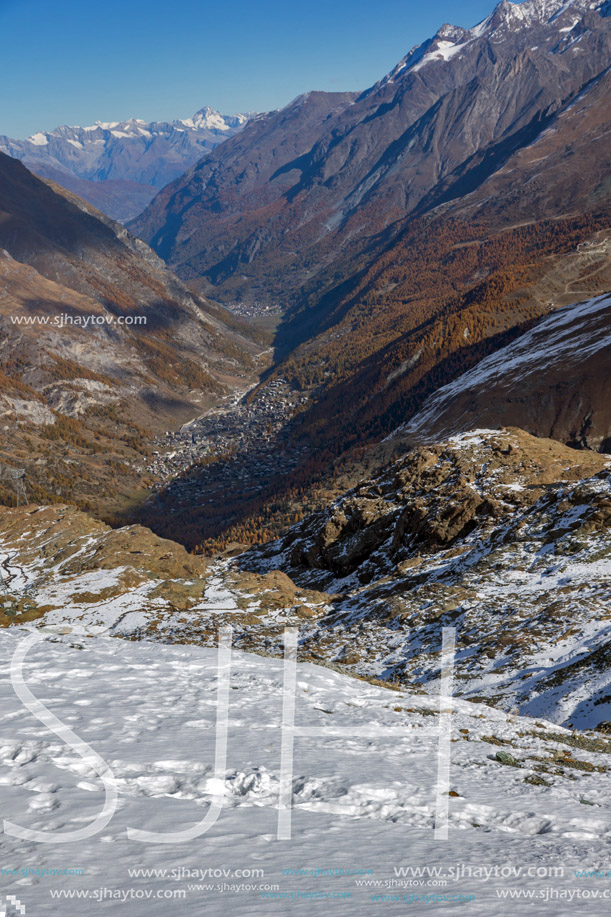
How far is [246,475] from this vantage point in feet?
625

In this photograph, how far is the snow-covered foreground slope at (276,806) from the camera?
23.1 feet

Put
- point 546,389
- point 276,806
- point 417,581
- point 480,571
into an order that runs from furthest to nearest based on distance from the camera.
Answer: point 546,389 < point 417,581 < point 480,571 < point 276,806

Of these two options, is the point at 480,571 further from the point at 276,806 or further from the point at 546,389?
the point at 546,389

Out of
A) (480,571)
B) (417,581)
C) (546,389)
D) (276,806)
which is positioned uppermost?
(546,389)

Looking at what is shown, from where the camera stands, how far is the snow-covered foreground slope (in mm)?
7055

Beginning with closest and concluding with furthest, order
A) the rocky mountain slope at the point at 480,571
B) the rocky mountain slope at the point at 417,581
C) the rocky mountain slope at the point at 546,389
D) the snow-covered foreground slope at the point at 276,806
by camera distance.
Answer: the snow-covered foreground slope at the point at 276,806 → the rocky mountain slope at the point at 480,571 → the rocky mountain slope at the point at 417,581 → the rocky mountain slope at the point at 546,389

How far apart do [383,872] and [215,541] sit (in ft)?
384

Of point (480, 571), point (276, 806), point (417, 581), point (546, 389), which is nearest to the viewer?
point (276, 806)

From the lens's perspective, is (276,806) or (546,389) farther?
(546,389)

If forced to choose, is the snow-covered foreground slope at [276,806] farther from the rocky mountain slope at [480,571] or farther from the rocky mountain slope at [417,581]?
the rocky mountain slope at [417,581]

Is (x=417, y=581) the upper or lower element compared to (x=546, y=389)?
lower

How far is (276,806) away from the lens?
32.6ft

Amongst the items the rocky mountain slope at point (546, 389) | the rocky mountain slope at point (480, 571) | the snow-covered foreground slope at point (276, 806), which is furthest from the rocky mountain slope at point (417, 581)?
the rocky mountain slope at point (546, 389)

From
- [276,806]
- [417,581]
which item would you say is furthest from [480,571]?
[276,806]
